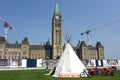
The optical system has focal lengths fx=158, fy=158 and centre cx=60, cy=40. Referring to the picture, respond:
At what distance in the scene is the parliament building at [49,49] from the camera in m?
126

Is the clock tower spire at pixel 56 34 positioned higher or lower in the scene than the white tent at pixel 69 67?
higher

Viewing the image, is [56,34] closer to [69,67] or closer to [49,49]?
[49,49]

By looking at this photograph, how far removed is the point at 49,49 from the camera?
5586 inches

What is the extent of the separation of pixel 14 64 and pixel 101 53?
343ft

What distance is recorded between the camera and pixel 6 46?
126 metres

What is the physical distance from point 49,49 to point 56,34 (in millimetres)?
15860

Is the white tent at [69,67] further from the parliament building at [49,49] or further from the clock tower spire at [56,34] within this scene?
the clock tower spire at [56,34]

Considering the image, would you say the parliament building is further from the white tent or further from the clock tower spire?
the white tent

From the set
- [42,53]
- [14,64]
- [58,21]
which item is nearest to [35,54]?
[42,53]

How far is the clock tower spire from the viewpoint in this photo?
5167 inches

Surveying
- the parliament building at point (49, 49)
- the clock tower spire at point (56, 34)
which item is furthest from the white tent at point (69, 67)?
the clock tower spire at point (56, 34)

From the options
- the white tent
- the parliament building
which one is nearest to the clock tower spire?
the parliament building

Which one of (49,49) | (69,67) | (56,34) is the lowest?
(69,67)

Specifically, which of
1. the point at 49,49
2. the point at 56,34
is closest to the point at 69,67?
the point at 56,34
